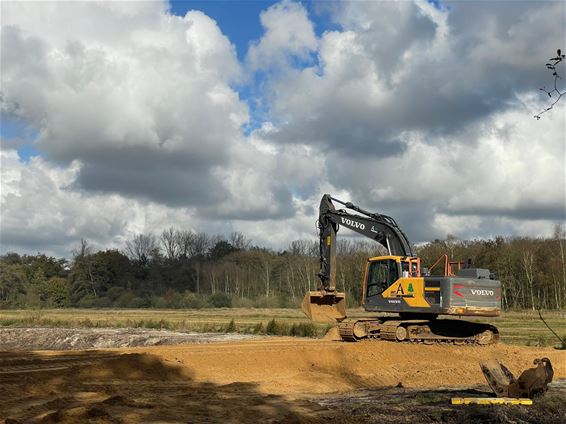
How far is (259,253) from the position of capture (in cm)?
10600

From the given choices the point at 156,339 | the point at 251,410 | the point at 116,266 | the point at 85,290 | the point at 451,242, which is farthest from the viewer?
the point at 116,266

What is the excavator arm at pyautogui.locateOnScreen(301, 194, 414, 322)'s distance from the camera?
22.4 m

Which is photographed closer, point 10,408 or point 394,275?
point 10,408

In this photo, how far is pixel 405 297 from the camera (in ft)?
71.3

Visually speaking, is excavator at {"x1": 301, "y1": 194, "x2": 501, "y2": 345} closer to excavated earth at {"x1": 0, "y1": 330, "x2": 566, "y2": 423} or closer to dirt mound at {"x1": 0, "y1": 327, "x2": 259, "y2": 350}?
excavated earth at {"x1": 0, "y1": 330, "x2": 566, "y2": 423}

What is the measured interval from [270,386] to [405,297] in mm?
8568

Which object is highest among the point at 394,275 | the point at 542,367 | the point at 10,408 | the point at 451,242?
the point at 451,242

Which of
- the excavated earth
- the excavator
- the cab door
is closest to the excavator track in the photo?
the excavator

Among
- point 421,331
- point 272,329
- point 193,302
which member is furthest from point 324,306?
point 193,302

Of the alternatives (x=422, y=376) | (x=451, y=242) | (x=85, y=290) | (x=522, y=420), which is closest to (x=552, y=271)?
(x=451, y=242)

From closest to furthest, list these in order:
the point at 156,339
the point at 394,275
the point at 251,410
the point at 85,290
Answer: the point at 251,410 < the point at 394,275 < the point at 156,339 < the point at 85,290

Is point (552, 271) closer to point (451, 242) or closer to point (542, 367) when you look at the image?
point (451, 242)

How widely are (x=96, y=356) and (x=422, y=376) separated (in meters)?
10.1

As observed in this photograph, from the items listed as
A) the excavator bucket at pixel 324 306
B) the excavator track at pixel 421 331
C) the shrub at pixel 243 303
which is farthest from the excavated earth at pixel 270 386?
the shrub at pixel 243 303
